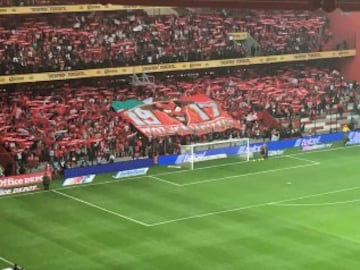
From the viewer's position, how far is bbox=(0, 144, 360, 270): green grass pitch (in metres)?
28.5

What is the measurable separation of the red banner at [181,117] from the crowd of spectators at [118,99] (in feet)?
1.96

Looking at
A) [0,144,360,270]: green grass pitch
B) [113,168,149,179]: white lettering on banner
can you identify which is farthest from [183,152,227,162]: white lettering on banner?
[113,168,149,179]: white lettering on banner

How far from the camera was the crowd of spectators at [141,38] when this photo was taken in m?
46.2

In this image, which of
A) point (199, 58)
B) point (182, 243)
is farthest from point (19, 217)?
point (199, 58)

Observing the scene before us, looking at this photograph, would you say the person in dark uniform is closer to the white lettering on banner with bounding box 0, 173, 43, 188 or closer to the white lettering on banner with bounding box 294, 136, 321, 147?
the white lettering on banner with bounding box 0, 173, 43, 188

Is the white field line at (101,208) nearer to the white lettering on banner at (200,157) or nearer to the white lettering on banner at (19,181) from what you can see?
the white lettering on banner at (19,181)

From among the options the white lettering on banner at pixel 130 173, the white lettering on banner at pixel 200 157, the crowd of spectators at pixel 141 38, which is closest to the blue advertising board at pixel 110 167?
the white lettering on banner at pixel 130 173

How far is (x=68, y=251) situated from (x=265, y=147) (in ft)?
62.1

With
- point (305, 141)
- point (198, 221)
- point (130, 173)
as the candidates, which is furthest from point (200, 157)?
point (198, 221)

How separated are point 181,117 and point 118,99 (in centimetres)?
384

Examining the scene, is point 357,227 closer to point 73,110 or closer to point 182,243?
point 182,243

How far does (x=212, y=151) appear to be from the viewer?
45281 millimetres

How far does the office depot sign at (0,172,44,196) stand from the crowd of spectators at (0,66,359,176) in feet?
9.17

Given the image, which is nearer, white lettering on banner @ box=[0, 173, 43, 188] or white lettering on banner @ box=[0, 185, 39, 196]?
white lettering on banner @ box=[0, 173, 43, 188]
